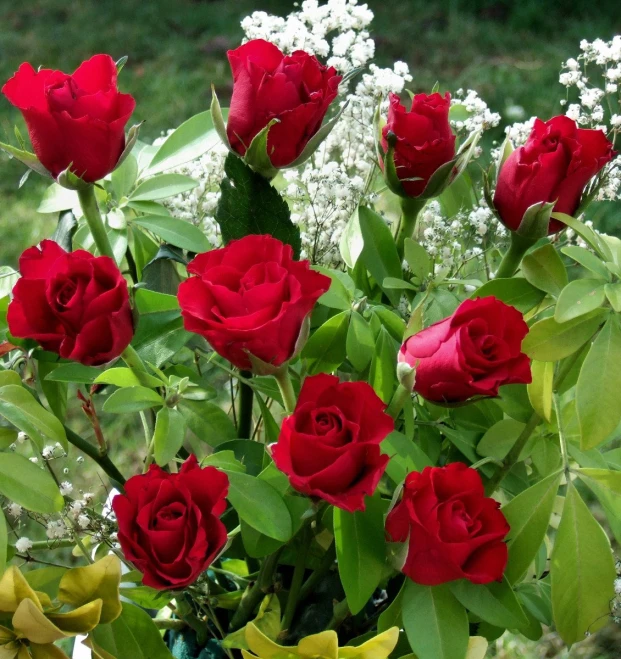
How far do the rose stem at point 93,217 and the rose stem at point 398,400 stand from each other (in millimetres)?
181

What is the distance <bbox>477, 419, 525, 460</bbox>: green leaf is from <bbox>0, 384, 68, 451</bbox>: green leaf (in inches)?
8.7

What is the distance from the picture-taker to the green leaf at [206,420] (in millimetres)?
473

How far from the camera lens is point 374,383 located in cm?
45

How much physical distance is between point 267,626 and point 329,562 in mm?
50

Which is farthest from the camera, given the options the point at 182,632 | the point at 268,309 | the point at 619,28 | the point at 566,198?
the point at 619,28

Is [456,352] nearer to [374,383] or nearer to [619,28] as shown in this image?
[374,383]

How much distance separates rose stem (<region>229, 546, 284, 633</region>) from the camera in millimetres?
497

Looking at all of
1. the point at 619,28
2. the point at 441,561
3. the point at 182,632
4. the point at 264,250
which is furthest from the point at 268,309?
the point at 619,28

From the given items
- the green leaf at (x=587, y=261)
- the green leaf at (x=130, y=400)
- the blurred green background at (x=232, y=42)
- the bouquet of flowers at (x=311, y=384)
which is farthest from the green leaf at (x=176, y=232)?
the blurred green background at (x=232, y=42)

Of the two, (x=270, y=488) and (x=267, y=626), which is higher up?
(x=270, y=488)

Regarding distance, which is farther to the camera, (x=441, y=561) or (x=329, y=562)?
(x=329, y=562)

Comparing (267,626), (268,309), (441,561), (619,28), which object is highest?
(268,309)

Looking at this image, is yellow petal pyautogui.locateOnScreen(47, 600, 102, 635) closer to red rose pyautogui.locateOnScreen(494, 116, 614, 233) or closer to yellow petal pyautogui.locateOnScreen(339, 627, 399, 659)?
yellow petal pyautogui.locateOnScreen(339, 627, 399, 659)

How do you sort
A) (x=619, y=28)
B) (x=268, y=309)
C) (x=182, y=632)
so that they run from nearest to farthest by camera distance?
1. (x=268, y=309)
2. (x=182, y=632)
3. (x=619, y=28)
